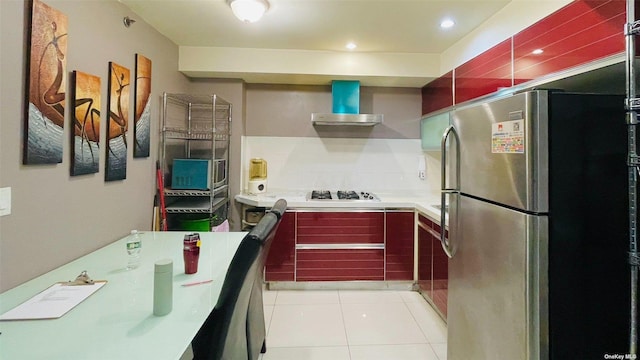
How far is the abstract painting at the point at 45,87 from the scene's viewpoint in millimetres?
1379

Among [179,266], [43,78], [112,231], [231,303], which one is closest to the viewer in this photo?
[231,303]

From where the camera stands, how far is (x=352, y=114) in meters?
3.23

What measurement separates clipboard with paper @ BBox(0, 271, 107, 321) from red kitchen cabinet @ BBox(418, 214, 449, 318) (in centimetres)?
215

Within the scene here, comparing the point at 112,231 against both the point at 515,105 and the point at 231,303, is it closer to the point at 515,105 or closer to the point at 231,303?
the point at 231,303

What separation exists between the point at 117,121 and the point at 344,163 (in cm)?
226

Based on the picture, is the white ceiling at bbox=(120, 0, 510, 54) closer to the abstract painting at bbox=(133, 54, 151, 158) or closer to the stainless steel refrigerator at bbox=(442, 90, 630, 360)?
the abstract painting at bbox=(133, 54, 151, 158)

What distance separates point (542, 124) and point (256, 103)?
292cm

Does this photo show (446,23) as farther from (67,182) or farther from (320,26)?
(67,182)

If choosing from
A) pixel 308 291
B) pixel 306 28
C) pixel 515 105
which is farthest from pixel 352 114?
A: pixel 515 105

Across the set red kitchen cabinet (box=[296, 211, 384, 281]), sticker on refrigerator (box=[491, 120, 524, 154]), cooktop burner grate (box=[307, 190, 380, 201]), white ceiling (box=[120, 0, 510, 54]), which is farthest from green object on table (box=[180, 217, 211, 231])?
sticker on refrigerator (box=[491, 120, 524, 154])

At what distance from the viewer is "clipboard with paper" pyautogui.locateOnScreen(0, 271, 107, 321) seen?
1070mm

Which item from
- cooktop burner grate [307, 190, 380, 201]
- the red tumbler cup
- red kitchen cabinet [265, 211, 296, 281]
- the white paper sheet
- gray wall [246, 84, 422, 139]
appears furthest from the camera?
gray wall [246, 84, 422, 139]

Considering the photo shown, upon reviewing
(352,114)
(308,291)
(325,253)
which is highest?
(352,114)

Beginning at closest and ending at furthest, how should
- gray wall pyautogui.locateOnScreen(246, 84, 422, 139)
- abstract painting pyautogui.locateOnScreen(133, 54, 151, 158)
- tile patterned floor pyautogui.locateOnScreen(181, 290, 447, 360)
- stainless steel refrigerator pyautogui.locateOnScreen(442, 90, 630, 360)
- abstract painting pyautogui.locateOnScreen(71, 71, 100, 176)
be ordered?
stainless steel refrigerator pyautogui.locateOnScreen(442, 90, 630, 360) → abstract painting pyautogui.locateOnScreen(71, 71, 100, 176) → tile patterned floor pyautogui.locateOnScreen(181, 290, 447, 360) → abstract painting pyautogui.locateOnScreen(133, 54, 151, 158) → gray wall pyautogui.locateOnScreen(246, 84, 422, 139)
